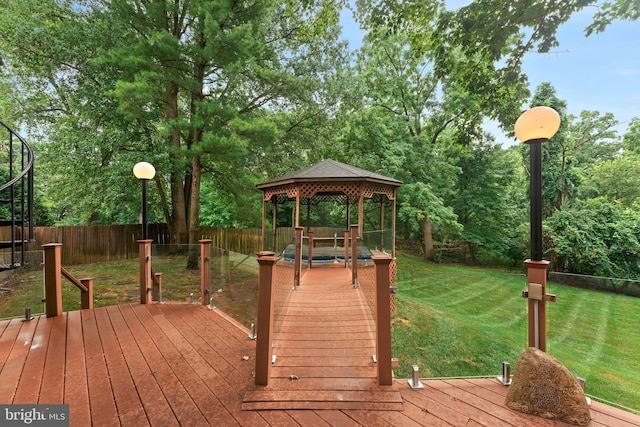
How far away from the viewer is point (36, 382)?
241 cm

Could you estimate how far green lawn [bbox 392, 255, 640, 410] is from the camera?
2.97 m

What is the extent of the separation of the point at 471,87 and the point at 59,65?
12755 millimetres

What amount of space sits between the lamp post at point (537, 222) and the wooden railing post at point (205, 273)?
4301 millimetres

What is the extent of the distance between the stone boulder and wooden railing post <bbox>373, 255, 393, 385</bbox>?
3.17 ft

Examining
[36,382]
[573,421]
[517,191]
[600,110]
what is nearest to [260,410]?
[36,382]

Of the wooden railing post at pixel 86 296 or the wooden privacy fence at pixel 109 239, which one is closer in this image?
the wooden railing post at pixel 86 296

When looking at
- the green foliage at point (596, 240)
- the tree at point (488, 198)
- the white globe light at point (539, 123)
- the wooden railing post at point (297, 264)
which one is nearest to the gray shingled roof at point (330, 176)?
the wooden railing post at point (297, 264)

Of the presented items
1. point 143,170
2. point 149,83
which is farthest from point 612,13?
point 149,83

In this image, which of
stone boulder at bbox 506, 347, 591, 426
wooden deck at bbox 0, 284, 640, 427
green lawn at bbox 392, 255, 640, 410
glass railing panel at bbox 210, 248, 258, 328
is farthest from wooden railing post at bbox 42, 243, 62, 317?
stone boulder at bbox 506, 347, 591, 426

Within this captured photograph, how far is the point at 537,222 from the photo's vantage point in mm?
2508

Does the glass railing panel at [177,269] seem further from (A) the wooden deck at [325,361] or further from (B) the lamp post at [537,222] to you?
(B) the lamp post at [537,222]

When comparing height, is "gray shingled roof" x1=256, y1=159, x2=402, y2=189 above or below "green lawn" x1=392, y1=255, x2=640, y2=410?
above

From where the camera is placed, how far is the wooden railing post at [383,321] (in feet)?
8.13

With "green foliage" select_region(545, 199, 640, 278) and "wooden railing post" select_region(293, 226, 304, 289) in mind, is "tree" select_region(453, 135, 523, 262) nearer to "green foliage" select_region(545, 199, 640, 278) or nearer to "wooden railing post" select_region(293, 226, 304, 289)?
"green foliage" select_region(545, 199, 640, 278)
